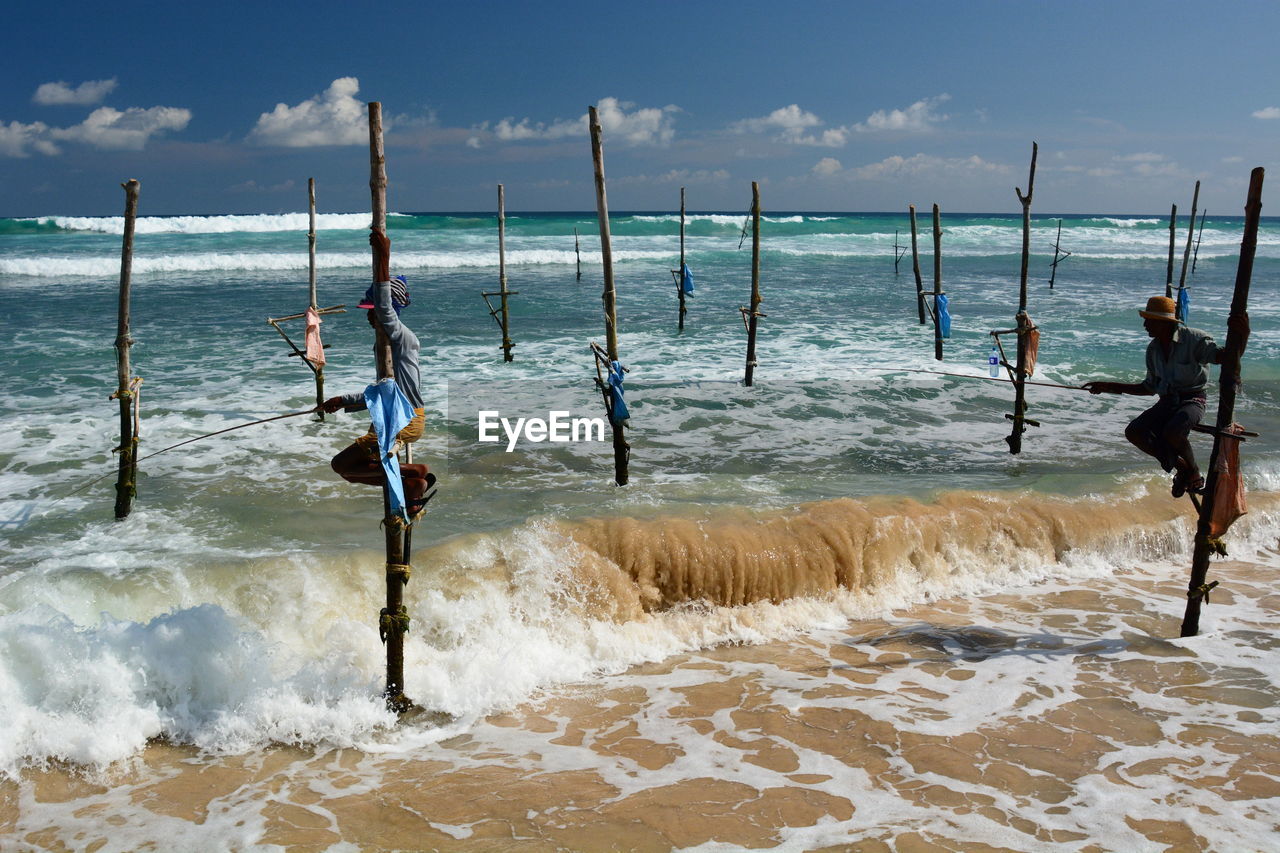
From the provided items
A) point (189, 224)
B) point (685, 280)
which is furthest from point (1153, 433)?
point (189, 224)

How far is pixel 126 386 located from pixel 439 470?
3696 mm

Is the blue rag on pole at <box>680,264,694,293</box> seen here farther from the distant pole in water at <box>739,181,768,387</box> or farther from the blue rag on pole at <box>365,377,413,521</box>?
the blue rag on pole at <box>365,377,413,521</box>

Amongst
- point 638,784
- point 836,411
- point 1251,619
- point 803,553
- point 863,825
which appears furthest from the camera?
point 836,411

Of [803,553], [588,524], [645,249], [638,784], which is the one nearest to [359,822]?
[638,784]

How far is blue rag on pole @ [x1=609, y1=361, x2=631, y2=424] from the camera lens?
9555mm

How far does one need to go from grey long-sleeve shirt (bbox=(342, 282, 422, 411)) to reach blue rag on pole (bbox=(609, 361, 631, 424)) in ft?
13.1

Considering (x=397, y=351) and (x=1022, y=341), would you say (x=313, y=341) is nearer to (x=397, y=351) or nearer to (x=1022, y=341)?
(x=397, y=351)

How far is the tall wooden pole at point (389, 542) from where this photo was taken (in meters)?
5.28

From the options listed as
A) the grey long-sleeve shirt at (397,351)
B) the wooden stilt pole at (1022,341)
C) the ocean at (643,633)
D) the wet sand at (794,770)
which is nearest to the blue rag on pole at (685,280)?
the ocean at (643,633)

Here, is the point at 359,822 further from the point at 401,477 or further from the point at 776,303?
the point at 776,303

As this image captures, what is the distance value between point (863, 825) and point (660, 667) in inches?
93.9

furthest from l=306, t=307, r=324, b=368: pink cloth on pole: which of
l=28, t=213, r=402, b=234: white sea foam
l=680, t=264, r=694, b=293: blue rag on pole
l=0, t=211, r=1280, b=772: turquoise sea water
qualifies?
l=28, t=213, r=402, b=234: white sea foam

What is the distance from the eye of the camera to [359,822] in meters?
5.08

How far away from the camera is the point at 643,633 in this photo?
754 centimetres
